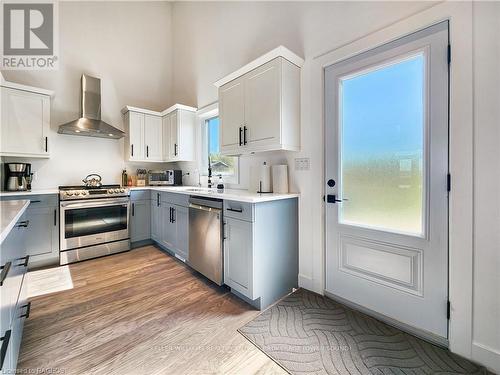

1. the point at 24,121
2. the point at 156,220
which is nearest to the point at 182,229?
the point at 156,220

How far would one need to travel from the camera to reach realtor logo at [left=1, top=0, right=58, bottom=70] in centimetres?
313

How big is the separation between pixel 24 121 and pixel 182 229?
2487 mm

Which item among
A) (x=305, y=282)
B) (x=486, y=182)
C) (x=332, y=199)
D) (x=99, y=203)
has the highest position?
(x=486, y=182)

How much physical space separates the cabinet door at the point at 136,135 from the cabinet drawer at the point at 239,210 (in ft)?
8.41

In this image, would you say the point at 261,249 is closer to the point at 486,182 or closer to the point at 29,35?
the point at 486,182

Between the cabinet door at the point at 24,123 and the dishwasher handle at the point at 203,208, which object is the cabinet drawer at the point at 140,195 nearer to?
the cabinet door at the point at 24,123

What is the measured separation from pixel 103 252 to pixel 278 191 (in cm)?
273

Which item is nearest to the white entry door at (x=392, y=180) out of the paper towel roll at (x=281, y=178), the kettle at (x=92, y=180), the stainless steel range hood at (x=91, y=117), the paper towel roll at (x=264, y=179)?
the paper towel roll at (x=281, y=178)

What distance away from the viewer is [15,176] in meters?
2.85

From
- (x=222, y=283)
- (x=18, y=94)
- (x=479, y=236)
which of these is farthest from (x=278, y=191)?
(x=18, y=94)

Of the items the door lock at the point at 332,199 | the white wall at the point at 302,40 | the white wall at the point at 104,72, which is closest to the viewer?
the white wall at the point at 302,40

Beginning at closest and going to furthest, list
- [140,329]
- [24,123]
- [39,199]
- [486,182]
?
[486,182]
[140,329]
[39,199]
[24,123]

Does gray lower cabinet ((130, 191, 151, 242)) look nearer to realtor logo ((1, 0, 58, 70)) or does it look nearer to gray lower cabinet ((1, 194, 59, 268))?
gray lower cabinet ((1, 194, 59, 268))

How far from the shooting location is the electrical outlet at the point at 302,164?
2179 millimetres
